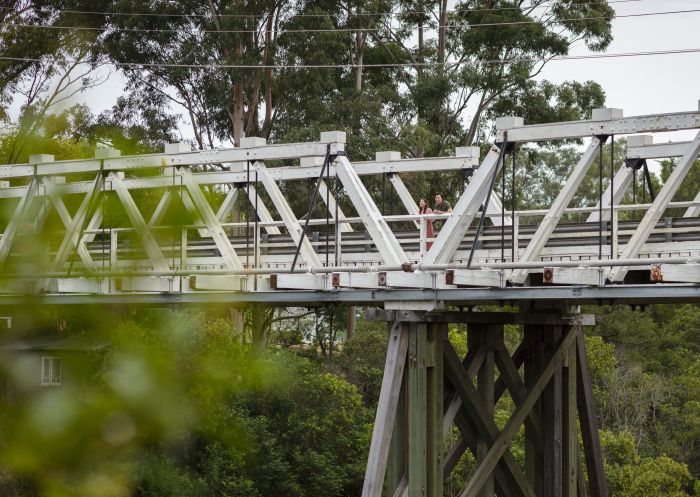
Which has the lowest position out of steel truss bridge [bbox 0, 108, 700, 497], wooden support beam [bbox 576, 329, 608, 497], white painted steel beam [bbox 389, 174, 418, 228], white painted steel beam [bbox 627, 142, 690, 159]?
wooden support beam [bbox 576, 329, 608, 497]

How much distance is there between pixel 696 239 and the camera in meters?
11.9

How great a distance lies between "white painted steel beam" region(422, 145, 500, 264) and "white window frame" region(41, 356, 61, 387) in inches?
374

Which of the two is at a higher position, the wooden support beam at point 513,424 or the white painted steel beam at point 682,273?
the white painted steel beam at point 682,273

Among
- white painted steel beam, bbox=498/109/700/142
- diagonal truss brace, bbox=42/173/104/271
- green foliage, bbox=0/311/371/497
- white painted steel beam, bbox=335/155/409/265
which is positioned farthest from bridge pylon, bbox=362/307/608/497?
green foliage, bbox=0/311/371/497

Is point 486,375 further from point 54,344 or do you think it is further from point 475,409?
point 54,344

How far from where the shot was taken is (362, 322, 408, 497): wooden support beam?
1204cm

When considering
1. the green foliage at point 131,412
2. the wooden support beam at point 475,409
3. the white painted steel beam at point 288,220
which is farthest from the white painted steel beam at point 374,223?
the green foliage at point 131,412

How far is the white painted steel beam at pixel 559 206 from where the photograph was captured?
11492mm

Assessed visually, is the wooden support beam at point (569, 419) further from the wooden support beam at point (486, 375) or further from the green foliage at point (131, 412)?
the green foliage at point (131, 412)

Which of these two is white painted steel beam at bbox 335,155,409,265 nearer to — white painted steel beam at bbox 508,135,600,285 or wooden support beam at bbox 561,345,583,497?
white painted steel beam at bbox 508,135,600,285

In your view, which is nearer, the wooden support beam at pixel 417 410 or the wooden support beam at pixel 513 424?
the wooden support beam at pixel 417 410

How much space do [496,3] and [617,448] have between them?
1391 cm

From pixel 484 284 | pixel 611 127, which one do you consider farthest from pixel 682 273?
pixel 484 284

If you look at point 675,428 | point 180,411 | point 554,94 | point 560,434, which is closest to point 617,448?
point 675,428
